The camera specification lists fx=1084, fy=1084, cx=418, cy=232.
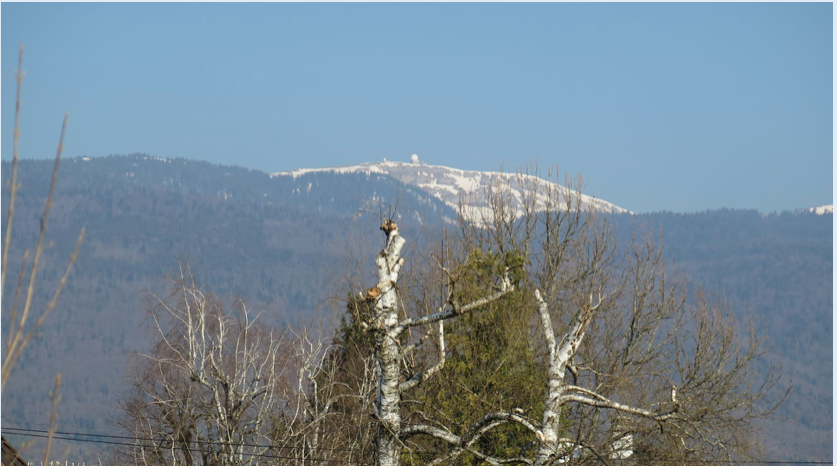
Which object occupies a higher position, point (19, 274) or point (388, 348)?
point (19, 274)

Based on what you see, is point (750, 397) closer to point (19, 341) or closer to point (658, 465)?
point (658, 465)

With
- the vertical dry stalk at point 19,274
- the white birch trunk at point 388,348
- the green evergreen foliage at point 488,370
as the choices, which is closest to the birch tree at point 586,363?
the white birch trunk at point 388,348

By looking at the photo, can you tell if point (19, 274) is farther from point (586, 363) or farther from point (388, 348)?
point (586, 363)

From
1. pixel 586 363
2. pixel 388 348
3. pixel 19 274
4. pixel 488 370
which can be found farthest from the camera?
pixel 586 363

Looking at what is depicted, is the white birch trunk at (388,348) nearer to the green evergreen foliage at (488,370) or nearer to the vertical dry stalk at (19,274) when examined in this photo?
the green evergreen foliage at (488,370)

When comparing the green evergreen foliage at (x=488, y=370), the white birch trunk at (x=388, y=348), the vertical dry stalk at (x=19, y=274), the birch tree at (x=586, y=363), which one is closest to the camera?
the vertical dry stalk at (x=19, y=274)

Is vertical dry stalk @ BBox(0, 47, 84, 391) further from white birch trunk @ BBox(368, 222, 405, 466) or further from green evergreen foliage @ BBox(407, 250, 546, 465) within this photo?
green evergreen foliage @ BBox(407, 250, 546, 465)

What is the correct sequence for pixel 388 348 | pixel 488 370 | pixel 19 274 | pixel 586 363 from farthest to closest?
pixel 586 363 < pixel 488 370 < pixel 388 348 < pixel 19 274

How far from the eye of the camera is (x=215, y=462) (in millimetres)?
25625

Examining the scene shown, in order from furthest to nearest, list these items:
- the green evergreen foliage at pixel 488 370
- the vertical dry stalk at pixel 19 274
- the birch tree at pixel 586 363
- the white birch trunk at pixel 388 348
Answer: the green evergreen foliage at pixel 488 370 → the birch tree at pixel 586 363 → the white birch trunk at pixel 388 348 → the vertical dry stalk at pixel 19 274

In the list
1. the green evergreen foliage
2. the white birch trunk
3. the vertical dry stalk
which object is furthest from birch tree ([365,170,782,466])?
the vertical dry stalk

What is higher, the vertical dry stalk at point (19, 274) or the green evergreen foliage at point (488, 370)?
the vertical dry stalk at point (19, 274)

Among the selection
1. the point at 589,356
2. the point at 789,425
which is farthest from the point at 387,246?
the point at 789,425

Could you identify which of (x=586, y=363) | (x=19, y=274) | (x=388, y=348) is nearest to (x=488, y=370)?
(x=586, y=363)
